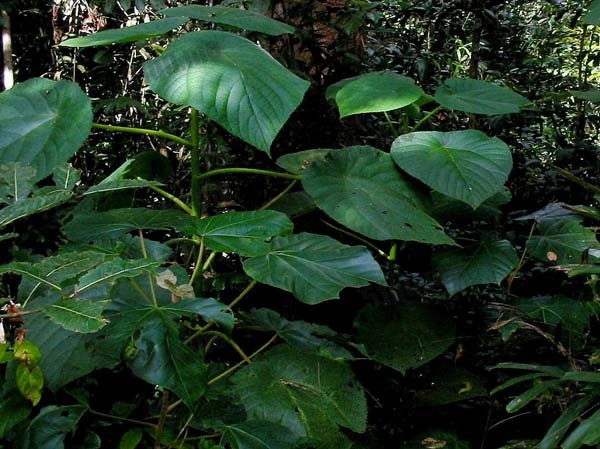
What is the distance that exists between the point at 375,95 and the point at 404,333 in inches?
22.1

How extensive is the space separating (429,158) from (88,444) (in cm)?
93

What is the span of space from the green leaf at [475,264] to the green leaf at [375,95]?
0.37 m

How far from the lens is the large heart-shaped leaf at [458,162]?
1483 mm

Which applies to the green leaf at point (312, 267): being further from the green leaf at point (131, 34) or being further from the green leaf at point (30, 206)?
the green leaf at point (131, 34)

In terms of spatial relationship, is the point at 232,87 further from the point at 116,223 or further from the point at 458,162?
the point at 458,162

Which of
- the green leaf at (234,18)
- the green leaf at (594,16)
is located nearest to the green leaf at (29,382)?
the green leaf at (234,18)

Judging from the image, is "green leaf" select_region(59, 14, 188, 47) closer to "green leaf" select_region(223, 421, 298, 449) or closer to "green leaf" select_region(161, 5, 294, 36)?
"green leaf" select_region(161, 5, 294, 36)

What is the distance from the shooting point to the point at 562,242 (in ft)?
5.54

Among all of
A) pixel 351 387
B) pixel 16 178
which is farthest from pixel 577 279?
pixel 16 178

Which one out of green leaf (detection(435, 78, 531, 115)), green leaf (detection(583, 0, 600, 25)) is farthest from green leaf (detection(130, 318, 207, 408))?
green leaf (detection(583, 0, 600, 25))

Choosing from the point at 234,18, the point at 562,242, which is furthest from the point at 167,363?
the point at 562,242

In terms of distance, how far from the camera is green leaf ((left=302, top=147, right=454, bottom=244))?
4.74 feet

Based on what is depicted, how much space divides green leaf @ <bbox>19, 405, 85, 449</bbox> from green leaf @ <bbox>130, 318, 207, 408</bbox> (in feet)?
0.53

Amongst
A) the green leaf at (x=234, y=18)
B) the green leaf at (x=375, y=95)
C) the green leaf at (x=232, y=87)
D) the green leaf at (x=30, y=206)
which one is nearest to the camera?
the green leaf at (x=30, y=206)
